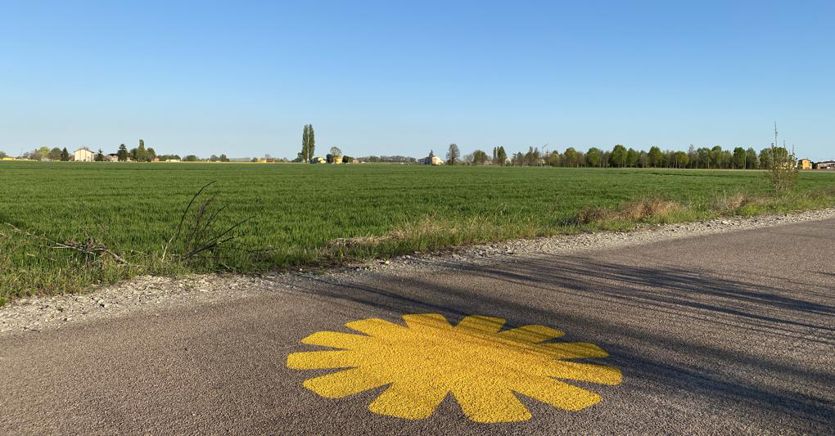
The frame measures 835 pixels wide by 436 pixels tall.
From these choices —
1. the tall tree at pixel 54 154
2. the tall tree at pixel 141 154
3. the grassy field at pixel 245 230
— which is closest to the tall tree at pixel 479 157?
the tall tree at pixel 141 154

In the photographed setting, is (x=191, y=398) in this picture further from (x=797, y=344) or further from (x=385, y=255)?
(x=385, y=255)

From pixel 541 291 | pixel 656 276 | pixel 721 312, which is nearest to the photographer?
pixel 721 312

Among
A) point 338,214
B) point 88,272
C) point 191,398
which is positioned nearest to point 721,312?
point 191,398

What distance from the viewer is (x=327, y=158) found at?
195 m

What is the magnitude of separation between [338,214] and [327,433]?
16.3 metres

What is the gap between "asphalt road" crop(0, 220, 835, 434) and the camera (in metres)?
3.15

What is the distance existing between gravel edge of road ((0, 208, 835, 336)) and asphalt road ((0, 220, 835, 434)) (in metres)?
0.32

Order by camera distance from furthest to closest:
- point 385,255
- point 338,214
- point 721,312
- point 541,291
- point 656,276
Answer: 1. point 338,214
2. point 385,255
3. point 656,276
4. point 541,291
5. point 721,312

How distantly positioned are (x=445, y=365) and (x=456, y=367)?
8cm

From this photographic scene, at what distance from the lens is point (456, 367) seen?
154 inches

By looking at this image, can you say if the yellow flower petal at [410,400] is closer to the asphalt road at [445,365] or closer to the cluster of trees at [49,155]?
the asphalt road at [445,365]

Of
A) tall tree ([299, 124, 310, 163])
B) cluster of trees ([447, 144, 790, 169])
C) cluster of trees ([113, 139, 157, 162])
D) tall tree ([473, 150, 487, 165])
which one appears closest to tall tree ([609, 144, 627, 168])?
cluster of trees ([447, 144, 790, 169])

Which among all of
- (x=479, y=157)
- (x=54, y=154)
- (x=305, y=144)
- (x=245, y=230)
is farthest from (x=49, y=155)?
(x=245, y=230)

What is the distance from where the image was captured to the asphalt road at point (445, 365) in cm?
315
